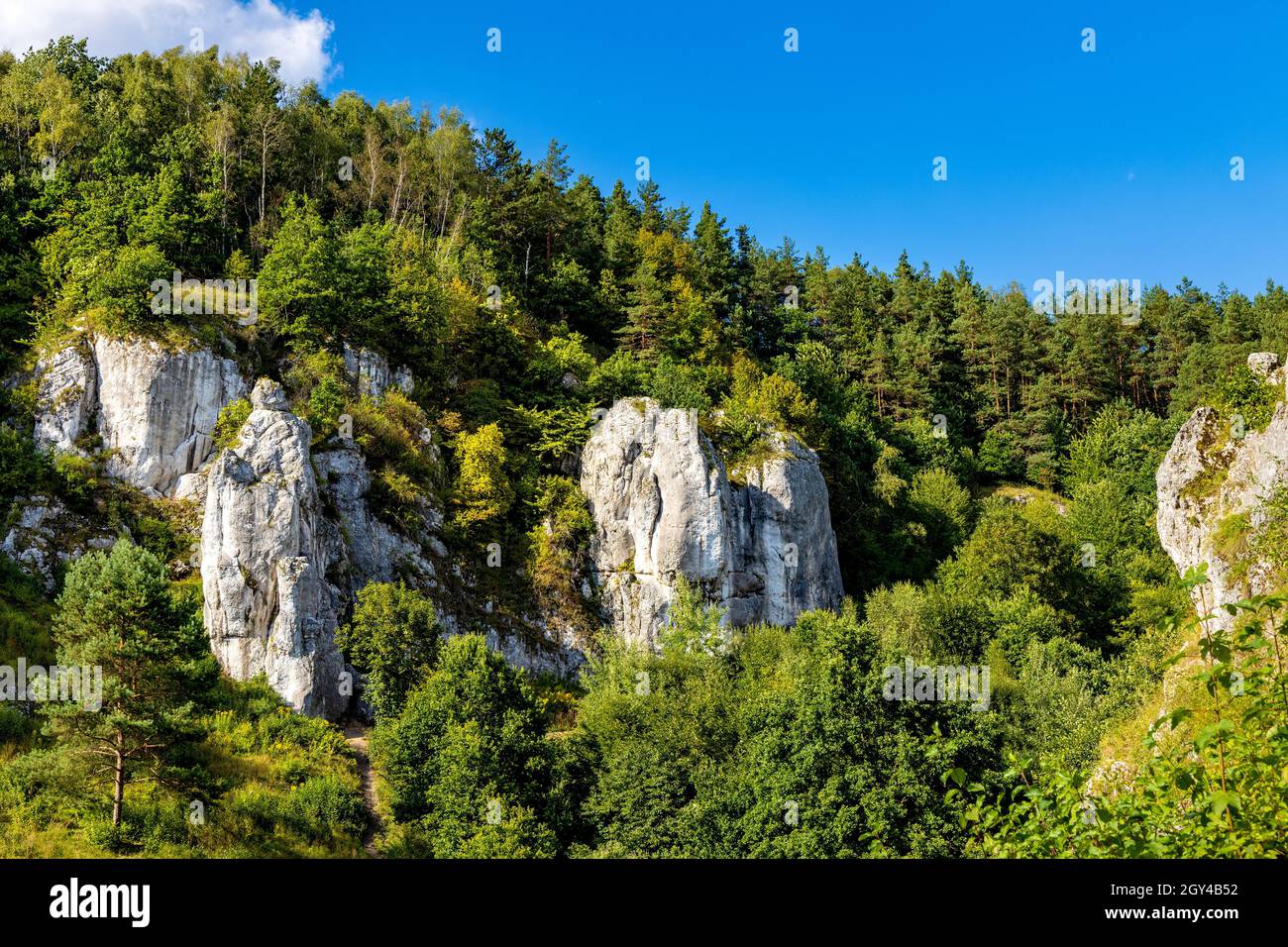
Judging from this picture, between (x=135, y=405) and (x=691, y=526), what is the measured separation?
26.2m

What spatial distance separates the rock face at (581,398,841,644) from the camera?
142ft

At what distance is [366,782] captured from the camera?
29.8 meters

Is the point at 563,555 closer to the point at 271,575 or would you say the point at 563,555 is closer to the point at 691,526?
the point at 691,526

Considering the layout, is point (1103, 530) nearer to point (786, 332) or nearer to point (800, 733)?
point (786, 332)

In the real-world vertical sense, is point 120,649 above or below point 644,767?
above

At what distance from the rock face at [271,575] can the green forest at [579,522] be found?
1415 millimetres

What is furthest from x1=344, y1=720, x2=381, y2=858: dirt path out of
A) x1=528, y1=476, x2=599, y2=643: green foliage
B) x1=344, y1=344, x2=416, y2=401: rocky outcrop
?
x1=344, y1=344, x2=416, y2=401: rocky outcrop

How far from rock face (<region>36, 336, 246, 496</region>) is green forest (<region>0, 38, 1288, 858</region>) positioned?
3.38 feet

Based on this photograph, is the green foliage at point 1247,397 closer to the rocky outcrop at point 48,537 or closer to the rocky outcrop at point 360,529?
the rocky outcrop at point 360,529

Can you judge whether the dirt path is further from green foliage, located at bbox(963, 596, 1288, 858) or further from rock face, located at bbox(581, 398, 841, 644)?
green foliage, located at bbox(963, 596, 1288, 858)
